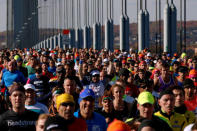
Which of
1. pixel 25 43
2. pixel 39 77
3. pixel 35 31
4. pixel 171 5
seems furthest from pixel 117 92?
pixel 25 43

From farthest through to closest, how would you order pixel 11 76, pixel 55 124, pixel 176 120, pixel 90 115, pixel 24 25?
pixel 24 25
pixel 11 76
pixel 176 120
pixel 90 115
pixel 55 124

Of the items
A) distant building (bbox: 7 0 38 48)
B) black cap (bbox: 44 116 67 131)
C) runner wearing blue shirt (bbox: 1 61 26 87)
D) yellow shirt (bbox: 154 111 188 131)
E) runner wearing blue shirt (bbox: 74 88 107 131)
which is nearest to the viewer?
black cap (bbox: 44 116 67 131)

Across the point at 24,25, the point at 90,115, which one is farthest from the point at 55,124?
the point at 24,25

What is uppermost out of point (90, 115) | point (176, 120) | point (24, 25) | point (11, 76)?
point (24, 25)

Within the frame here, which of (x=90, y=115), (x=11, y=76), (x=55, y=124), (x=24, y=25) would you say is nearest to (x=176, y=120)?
(x=90, y=115)

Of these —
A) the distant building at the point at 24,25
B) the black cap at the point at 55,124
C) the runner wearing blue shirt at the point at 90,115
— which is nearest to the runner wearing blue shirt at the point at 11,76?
the runner wearing blue shirt at the point at 90,115

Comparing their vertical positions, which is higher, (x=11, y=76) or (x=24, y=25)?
(x=24, y=25)

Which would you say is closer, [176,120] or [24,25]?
[176,120]

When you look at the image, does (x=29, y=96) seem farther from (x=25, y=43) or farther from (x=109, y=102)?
(x=25, y=43)

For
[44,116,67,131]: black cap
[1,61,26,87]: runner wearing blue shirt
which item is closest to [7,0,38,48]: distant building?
[1,61,26,87]: runner wearing blue shirt

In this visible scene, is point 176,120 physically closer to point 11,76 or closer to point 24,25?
point 11,76

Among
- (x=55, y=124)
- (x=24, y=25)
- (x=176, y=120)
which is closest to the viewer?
(x=55, y=124)

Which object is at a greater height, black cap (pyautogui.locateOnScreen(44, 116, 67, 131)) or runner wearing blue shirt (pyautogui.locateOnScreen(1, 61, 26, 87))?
runner wearing blue shirt (pyautogui.locateOnScreen(1, 61, 26, 87))

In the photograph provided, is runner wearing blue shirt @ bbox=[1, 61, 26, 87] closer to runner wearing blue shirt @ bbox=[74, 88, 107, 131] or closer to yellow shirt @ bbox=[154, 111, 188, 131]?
runner wearing blue shirt @ bbox=[74, 88, 107, 131]
